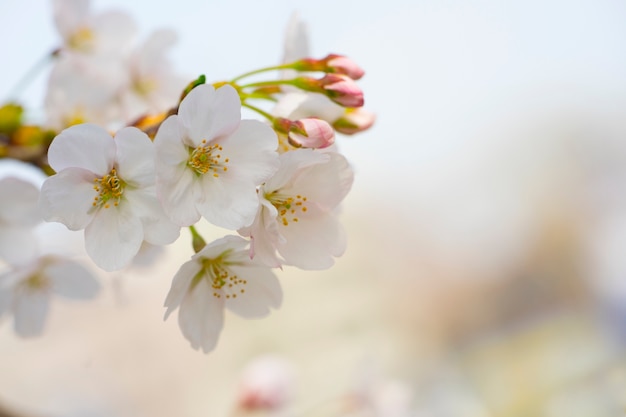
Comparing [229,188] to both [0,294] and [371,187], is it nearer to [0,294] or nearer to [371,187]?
[0,294]

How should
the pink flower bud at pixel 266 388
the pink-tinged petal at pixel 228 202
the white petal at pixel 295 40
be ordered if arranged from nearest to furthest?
A: the pink-tinged petal at pixel 228 202 → the white petal at pixel 295 40 → the pink flower bud at pixel 266 388

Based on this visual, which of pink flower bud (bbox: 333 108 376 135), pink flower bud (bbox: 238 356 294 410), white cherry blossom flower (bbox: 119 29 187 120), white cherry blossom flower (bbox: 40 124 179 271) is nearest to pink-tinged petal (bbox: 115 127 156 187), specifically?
white cherry blossom flower (bbox: 40 124 179 271)

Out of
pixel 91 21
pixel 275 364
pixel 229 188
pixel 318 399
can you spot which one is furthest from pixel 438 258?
pixel 229 188

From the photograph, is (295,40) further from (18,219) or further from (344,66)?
(18,219)

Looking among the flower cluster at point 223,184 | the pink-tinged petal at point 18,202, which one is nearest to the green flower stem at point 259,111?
the flower cluster at point 223,184

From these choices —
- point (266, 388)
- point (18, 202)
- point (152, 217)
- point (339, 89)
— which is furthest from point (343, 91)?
point (266, 388)

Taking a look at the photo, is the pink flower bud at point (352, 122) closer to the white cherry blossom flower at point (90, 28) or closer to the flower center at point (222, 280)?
the flower center at point (222, 280)

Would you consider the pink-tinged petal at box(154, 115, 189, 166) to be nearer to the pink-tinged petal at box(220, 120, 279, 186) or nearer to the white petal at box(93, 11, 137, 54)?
the pink-tinged petal at box(220, 120, 279, 186)
